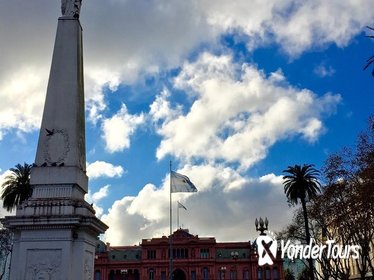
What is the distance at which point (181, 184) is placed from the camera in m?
36.2

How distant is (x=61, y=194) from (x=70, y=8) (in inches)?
308

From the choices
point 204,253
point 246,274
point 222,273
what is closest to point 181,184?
point 204,253

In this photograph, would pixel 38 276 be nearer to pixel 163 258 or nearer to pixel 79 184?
pixel 79 184

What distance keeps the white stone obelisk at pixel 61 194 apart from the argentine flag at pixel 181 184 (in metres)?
19.0

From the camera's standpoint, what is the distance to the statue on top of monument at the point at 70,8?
18641mm

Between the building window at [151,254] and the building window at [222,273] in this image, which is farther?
the building window at [151,254]

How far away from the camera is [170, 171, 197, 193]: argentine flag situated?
3597 centimetres

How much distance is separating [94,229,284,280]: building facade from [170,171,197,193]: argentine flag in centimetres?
5404

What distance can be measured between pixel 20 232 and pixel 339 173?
25265mm

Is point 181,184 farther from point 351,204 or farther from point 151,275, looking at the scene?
point 151,275

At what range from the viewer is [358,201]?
97.1ft

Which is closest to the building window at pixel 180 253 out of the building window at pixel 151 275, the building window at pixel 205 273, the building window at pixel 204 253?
Answer: the building window at pixel 204 253

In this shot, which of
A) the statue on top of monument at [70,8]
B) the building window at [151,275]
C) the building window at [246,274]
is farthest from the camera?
the building window at [151,275]

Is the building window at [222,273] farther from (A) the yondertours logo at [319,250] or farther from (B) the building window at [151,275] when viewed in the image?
(A) the yondertours logo at [319,250]
